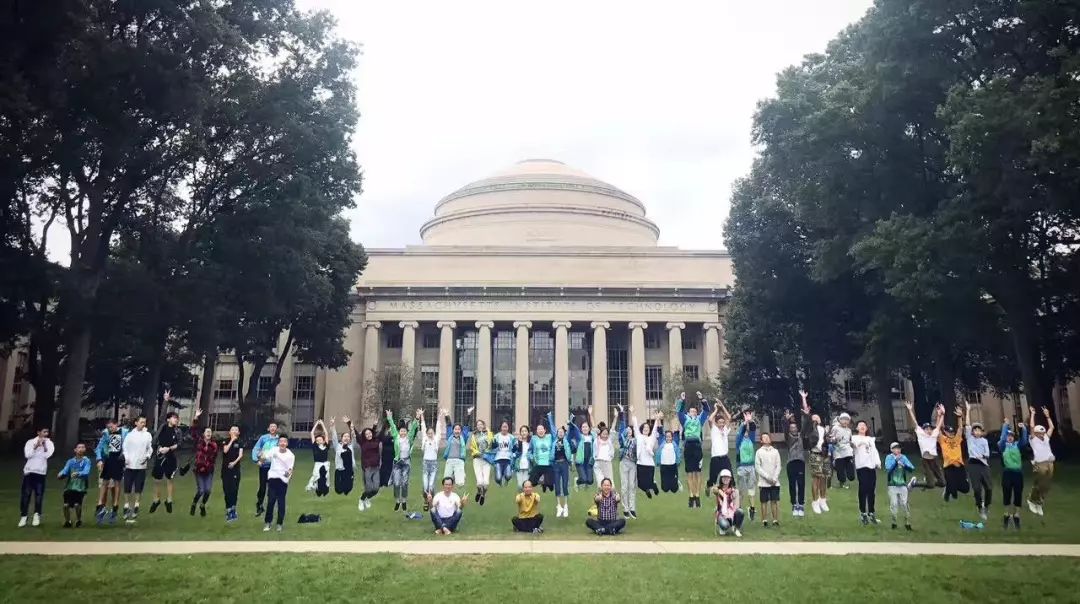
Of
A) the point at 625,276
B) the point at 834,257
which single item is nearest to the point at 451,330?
the point at 625,276

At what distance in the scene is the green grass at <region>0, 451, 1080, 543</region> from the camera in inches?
516

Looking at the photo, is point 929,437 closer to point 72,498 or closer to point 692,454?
point 692,454

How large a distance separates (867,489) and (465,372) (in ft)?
156

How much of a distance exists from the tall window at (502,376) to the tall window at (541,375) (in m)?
1.49

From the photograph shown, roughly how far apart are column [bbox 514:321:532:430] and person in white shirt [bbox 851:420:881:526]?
1734 inches

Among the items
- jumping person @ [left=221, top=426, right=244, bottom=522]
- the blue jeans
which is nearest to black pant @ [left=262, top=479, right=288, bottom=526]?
jumping person @ [left=221, top=426, right=244, bottom=522]

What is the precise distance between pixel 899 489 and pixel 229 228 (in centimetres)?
2625

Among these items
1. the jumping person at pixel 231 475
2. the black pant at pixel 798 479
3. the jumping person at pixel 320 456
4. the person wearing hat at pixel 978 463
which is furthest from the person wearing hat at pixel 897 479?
the jumping person at pixel 231 475

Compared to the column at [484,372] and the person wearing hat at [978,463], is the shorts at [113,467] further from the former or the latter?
the column at [484,372]

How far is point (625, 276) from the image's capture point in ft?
201

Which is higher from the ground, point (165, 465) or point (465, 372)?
point (465, 372)

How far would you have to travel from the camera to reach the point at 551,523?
587 inches

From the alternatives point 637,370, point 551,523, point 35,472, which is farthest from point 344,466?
point 637,370

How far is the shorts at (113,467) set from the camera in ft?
47.7
